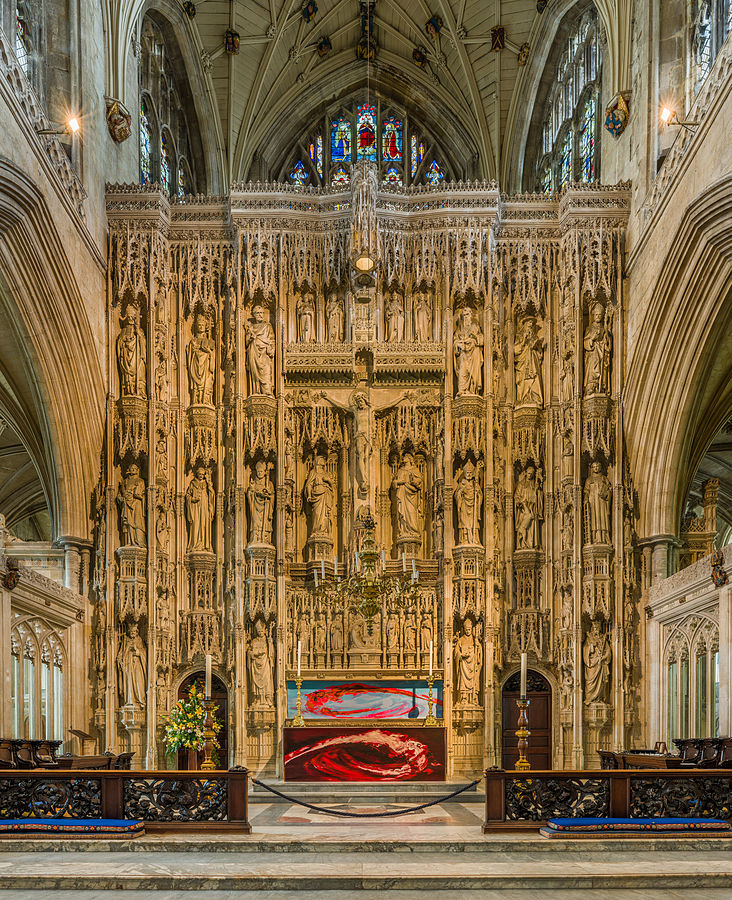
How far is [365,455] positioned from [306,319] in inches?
114

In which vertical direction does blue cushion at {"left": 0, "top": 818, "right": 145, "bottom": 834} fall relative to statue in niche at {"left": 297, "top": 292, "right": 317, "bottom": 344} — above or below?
below

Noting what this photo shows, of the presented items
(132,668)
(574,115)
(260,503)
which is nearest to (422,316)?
(260,503)

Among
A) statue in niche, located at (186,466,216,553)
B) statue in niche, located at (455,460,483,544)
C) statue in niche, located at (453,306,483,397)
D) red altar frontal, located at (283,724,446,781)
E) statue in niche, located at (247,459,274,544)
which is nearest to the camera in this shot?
red altar frontal, located at (283,724,446,781)

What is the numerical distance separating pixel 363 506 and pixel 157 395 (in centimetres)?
425

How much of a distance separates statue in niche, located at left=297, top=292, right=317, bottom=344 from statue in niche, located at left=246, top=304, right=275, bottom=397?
56 centimetres

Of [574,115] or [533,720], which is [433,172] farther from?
[533,720]

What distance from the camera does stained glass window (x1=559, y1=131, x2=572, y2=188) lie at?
25.8 m

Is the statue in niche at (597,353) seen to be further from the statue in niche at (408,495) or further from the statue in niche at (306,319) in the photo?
the statue in niche at (306,319)

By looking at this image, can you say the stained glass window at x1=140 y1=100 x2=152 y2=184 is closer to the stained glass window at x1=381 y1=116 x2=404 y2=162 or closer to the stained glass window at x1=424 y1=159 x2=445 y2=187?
the stained glass window at x1=381 y1=116 x2=404 y2=162

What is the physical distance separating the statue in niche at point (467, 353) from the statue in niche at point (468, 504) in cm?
143

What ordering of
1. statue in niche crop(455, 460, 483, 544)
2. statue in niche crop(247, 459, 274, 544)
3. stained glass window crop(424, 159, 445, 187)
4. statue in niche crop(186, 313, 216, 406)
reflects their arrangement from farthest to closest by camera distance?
1. stained glass window crop(424, 159, 445, 187)
2. statue in niche crop(186, 313, 216, 406)
3. statue in niche crop(247, 459, 274, 544)
4. statue in niche crop(455, 460, 483, 544)

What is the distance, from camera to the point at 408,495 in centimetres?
2180

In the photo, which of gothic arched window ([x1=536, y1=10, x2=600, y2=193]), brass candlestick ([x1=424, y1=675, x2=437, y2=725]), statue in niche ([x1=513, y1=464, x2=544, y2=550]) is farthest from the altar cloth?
gothic arched window ([x1=536, y1=10, x2=600, y2=193])

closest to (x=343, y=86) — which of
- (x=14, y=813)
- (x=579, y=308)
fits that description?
(x=579, y=308)
